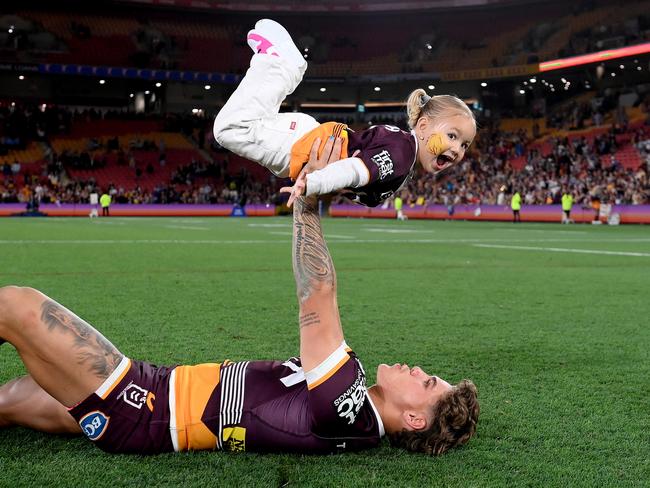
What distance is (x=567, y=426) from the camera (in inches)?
133

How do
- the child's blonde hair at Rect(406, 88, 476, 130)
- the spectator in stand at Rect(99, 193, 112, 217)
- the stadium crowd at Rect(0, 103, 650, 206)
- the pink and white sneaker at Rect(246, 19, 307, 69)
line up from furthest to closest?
the spectator in stand at Rect(99, 193, 112, 217)
the stadium crowd at Rect(0, 103, 650, 206)
the pink and white sneaker at Rect(246, 19, 307, 69)
the child's blonde hair at Rect(406, 88, 476, 130)

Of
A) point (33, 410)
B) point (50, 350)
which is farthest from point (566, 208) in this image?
point (50, 350)

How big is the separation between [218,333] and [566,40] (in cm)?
4289

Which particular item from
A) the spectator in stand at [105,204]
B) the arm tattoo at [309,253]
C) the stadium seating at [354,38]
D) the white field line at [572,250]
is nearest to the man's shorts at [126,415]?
the arm tattoo at [309,253]

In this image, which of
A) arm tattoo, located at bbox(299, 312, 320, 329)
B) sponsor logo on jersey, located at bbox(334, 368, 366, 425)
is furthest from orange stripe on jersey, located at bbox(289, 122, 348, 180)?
sponsor logo on jersey, located at bbox(334, 368, 366, 425)

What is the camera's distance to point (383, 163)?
3.42 meters

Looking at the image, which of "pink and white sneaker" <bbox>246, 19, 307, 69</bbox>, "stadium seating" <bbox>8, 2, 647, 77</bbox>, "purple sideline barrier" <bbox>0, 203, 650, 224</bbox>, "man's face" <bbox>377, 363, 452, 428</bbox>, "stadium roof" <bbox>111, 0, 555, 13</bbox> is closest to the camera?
"man's face" <bbox>377, 363, 452, 428</bbox>

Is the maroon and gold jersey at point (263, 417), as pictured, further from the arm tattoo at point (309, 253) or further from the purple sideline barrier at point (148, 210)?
the purple sideline barrier at point (148, 210)

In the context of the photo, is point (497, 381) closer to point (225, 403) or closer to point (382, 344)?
point (382, 344)

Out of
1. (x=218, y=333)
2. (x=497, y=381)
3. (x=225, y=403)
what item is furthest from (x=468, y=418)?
(x=218, y=333)

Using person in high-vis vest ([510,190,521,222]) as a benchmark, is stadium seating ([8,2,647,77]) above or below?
above

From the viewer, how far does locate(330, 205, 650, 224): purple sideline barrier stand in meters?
29.9

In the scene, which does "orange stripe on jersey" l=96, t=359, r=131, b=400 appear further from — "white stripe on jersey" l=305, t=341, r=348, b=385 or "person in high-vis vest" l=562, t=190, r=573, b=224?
"person in high-vis vest" l=562, t=190, r=573, b=224

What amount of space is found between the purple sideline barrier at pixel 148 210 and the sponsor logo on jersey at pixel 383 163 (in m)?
35.1
